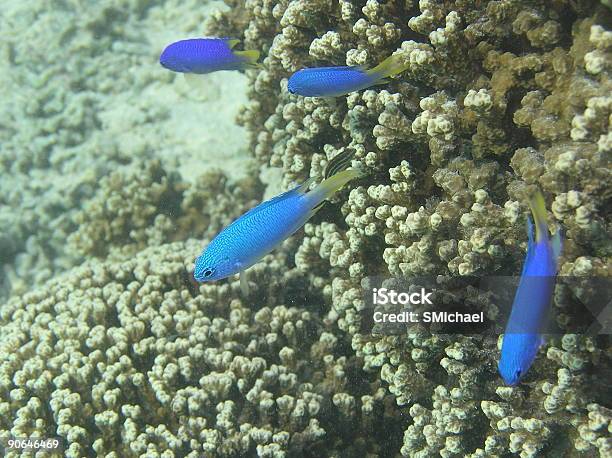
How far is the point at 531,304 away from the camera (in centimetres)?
181

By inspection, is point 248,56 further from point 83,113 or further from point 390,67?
point 83,113

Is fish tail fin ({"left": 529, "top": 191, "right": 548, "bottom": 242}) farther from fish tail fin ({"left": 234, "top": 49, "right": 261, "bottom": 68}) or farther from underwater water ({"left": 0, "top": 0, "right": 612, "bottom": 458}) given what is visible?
fish tail fin ({"left": 234, "top": 49, "right": 261, "bottom": 68})

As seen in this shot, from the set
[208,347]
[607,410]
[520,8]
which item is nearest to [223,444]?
[208,347]

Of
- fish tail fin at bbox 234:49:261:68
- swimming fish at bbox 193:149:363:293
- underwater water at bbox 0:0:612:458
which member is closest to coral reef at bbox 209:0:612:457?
underwater water at bbox 0:0:612:458

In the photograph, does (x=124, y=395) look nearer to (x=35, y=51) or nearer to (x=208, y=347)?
(x=208, y=347)

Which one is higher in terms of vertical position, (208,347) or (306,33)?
(306,33)

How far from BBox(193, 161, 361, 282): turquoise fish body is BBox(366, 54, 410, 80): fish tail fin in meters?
0.72

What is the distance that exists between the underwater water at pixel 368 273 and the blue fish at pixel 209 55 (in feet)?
0.07

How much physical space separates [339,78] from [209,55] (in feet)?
Answer: 4.68

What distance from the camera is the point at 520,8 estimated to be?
2.66 meters

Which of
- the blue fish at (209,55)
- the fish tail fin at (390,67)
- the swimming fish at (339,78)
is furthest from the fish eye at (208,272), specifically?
the blue fish at (209,55)

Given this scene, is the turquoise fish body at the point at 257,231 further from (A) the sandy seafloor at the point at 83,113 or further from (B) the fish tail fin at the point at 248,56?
(A) the sandy seafloor at the point at 83,113

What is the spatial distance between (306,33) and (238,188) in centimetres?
230

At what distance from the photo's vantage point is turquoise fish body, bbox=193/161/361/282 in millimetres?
2498
